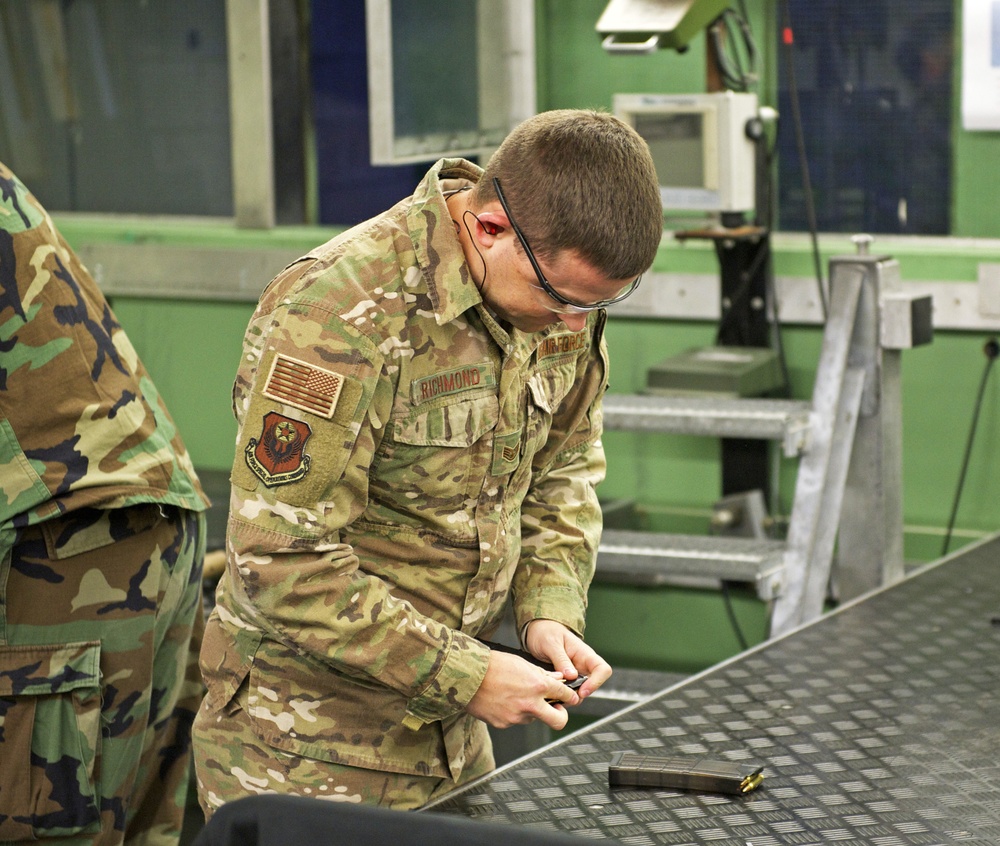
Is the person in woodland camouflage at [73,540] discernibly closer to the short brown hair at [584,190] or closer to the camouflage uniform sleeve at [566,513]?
the camouflage uniform sleeve at [566,513]

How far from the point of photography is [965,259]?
10.9 ft

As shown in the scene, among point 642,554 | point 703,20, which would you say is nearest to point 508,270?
point 642,554

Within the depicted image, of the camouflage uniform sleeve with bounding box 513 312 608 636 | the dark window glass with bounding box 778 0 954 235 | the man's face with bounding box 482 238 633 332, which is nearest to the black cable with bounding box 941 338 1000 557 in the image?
the dark window glass with bounding box 778 0 954 235

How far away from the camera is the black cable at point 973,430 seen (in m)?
3.31

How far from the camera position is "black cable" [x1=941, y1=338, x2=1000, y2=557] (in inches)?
130

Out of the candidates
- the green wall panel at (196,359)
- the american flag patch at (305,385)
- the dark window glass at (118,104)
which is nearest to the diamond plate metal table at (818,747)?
the american flag patch at (305,385)

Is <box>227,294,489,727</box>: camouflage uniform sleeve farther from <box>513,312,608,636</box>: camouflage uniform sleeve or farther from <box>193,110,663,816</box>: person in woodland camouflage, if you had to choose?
<box>513,312,608,636</box>: camouflage uniform sleeve

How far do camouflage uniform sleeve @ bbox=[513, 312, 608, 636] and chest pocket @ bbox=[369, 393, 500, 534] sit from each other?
19cm

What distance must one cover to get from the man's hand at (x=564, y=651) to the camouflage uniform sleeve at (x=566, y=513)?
2cm

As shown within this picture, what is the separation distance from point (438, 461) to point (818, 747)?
59 cm

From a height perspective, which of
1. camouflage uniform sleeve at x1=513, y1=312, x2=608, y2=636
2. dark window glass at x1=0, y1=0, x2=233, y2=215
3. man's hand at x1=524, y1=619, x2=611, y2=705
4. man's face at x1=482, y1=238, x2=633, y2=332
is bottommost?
man's hand at x1=524, y1=619, x2=611, y2=705

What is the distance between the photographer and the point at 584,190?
4.65 ft

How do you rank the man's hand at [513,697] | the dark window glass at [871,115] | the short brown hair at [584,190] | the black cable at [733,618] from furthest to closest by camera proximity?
the black cable at [733,618]
the dark window glass at [871,115]
the man's hand at [513,697]
the short brown hair at [584,190]

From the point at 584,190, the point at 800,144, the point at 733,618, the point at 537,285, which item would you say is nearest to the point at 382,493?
the point at 537,285
